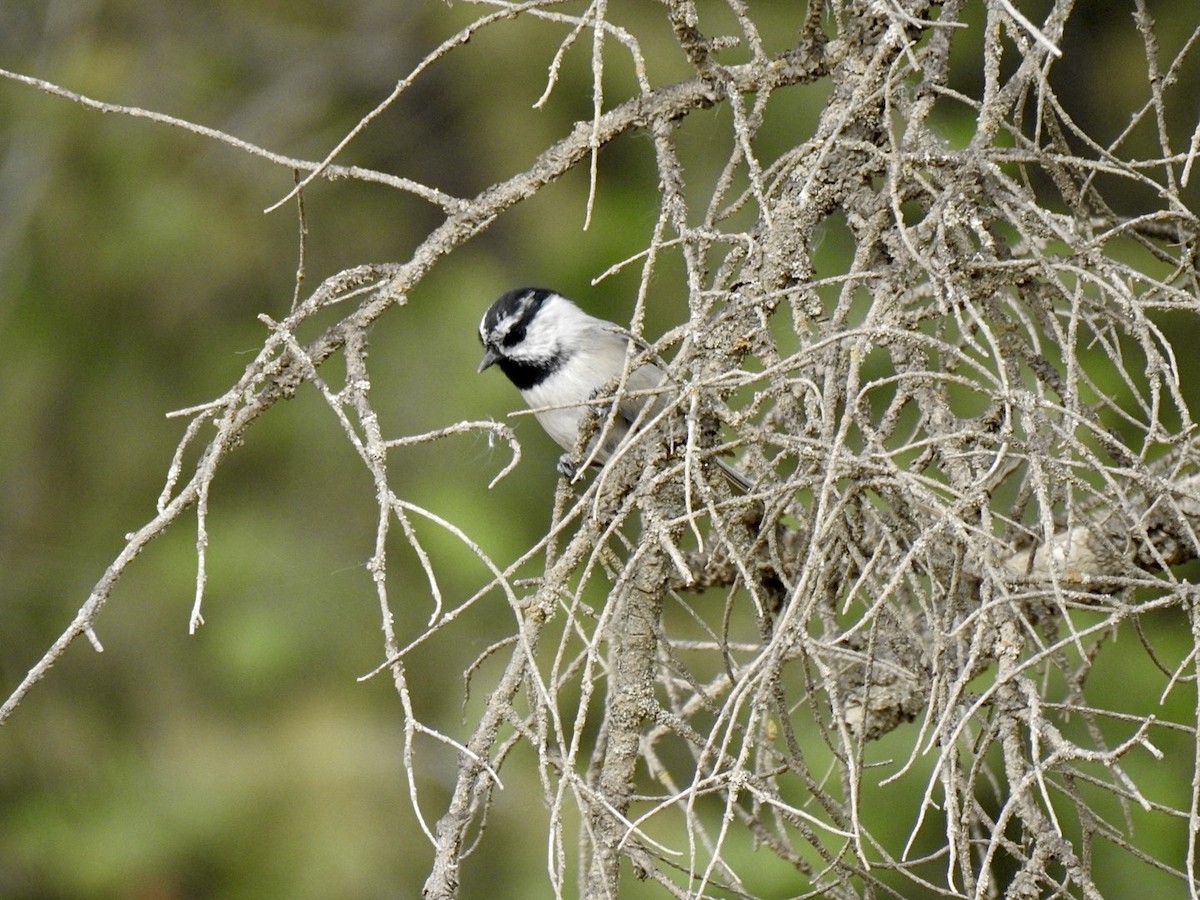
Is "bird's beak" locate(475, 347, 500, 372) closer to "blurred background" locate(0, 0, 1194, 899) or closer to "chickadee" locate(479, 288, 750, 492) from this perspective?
"chickadee" locate(479, 288, 750, 492)

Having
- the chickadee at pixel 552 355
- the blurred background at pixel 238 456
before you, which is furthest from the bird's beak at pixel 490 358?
the blurred background at pixel 238 456

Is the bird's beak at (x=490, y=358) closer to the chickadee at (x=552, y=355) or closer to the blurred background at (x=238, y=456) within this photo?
the chickadee at (x=552, y=355)

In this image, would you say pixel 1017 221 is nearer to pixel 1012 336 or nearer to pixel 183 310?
pixel 1012 336

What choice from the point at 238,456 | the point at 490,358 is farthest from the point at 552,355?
the point at 238,456

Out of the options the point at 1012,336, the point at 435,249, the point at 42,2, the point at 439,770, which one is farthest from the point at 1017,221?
the point at 42,2

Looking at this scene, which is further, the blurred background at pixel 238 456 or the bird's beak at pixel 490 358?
the blurred background at pixel 238 456

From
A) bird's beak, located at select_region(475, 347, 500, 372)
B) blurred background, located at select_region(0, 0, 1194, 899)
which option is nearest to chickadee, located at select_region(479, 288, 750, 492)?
bird's beak, located at select_region(475, 347, 500, 372)

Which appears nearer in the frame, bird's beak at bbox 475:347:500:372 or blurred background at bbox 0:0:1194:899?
bird's beak at bbox 475:347:500:372

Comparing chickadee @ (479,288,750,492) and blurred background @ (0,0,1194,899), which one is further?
blurred background @ (0,0,1194,899)

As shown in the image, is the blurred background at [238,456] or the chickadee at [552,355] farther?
the blurred background at [238,456]

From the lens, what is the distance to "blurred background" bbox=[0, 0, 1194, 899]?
4.86m

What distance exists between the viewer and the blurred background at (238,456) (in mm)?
4859

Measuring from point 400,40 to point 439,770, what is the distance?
2596 mm

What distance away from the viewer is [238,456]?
5270 mm
